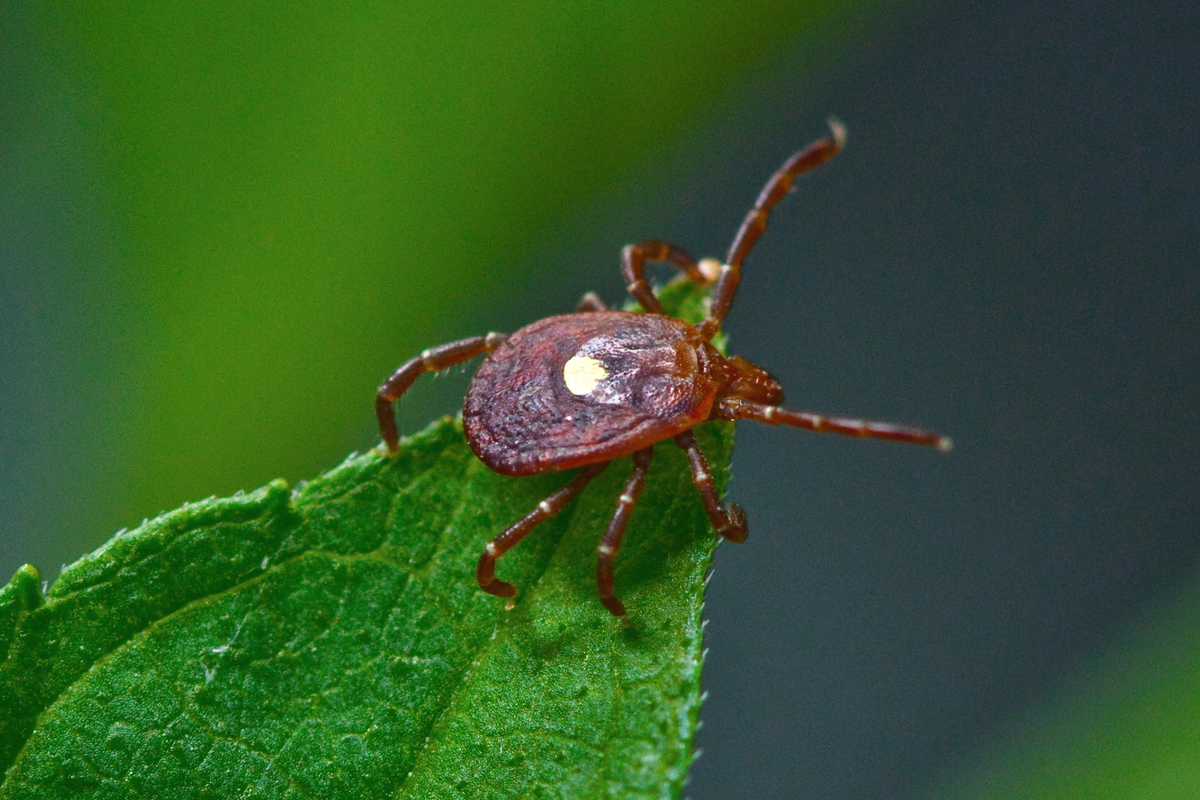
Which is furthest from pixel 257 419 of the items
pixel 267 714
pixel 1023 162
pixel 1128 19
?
pixel 1128 19

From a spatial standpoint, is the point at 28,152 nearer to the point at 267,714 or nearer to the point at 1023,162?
the point at 267,714

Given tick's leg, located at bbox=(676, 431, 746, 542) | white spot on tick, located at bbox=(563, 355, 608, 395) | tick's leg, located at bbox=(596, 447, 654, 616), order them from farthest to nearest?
white spot on tick, located at bbox=(563, 355, 608, 395) → tick's leg, located at bbox=(676, 431, 746, 542) → tick's leg, located at bbox=(596, 447, 654, 616)

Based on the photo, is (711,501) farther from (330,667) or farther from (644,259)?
(644,259)

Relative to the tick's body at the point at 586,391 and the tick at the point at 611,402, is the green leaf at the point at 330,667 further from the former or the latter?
the tick's body at the point at 586,391

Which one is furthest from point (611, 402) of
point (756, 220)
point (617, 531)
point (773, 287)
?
point (773, 287)

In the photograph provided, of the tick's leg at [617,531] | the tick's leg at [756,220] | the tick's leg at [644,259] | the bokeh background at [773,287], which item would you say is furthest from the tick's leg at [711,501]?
the bokeh background at [773,287]

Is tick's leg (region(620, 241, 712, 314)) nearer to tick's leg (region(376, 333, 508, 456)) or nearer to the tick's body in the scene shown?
the tick's body

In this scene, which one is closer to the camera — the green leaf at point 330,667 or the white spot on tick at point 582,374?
the green leaf at point 330,667

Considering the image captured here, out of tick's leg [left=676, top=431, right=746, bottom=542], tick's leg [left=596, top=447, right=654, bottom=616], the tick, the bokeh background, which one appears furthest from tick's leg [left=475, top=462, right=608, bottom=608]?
the bokeh background
